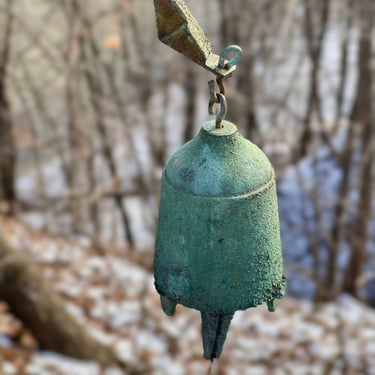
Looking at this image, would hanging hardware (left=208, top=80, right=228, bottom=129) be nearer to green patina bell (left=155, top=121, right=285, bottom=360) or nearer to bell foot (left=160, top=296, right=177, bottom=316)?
green patina bell (left=155, top=121, right=285, bottom=360)

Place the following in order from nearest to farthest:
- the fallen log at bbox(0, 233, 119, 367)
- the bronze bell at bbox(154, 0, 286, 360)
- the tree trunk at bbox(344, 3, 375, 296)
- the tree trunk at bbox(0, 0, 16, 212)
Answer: the bronze bell at bbox(154, 0, 286, 360), the fallen log at bbox(0, 233, 119, 367), the tree trunk at bbox(344, 3, 375, 296), the tree trunk at bbox(0, 0, 16, 212)

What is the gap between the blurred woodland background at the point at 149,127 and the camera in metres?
10.2

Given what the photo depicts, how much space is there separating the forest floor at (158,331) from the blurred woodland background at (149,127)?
438 mm

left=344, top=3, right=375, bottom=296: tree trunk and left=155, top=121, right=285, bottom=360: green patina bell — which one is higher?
left=155, top=121, right=285, bottom=360: green patina bell

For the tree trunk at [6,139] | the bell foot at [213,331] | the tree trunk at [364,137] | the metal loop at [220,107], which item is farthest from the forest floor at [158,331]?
the metal loop at [220,107]

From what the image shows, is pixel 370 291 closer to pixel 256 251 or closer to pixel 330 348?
pixel 330 348

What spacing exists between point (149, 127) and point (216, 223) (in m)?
8.76

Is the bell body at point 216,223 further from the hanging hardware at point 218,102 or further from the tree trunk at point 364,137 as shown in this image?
the tree trunk at point 364,137

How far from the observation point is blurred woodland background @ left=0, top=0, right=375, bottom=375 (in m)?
10.2

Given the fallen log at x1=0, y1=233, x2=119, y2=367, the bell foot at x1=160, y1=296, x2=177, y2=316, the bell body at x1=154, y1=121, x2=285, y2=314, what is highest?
the bell body at x1=154, y1=121, x2=285, y2=314

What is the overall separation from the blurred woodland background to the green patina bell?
730cm

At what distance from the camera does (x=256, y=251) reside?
2.29m

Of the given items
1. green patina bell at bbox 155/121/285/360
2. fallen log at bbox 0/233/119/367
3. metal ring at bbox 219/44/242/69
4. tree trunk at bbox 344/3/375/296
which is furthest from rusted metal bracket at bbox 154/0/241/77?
tree trunk at bbox 344/3/375/296

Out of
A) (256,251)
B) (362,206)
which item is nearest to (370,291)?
(362,206)
